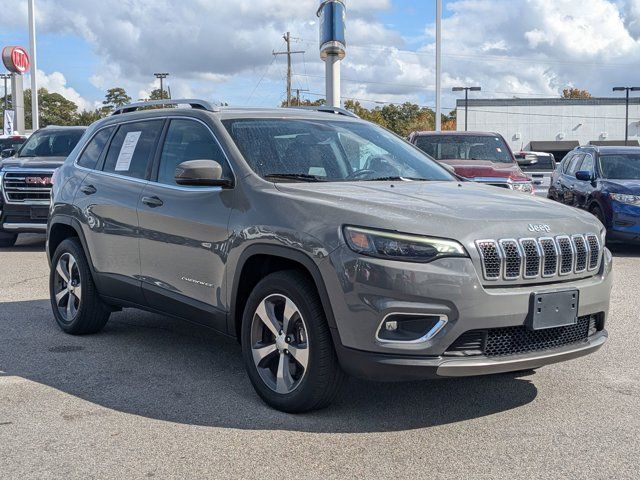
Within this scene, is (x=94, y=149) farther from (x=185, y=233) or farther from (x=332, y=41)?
(x=332, y=41)

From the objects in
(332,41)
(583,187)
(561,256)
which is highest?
(332,41)

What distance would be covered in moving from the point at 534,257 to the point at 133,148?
329 centimetres

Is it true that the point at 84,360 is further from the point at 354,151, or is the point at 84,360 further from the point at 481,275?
the point at 481,275

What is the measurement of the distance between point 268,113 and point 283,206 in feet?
4.37

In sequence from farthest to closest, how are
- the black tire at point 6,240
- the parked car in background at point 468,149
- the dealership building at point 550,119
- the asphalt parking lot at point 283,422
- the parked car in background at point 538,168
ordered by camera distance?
the dealership building at point 550,119, the parked car in background at point 538,168, the black tire at point 6,240, the parked car in background at point 468,149, the asphalt parking lot at point 283,422

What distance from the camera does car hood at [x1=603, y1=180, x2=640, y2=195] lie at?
38.6 ft

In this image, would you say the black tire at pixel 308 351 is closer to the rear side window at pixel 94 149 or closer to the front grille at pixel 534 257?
the front grille at pixel 534 257

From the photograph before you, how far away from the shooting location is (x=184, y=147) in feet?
18.1

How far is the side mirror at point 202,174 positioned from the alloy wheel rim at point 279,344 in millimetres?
839

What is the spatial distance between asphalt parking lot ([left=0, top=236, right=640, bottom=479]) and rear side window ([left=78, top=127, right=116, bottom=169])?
5.11 feet

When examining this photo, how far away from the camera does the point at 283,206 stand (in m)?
4.48

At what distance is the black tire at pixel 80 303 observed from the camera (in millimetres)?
6352

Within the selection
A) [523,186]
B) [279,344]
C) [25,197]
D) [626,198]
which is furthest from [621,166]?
[279,344]

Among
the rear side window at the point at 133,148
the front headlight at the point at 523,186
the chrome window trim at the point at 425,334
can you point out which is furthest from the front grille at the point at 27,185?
the chrome window trim at the point at 425,334
